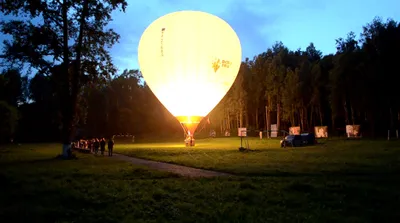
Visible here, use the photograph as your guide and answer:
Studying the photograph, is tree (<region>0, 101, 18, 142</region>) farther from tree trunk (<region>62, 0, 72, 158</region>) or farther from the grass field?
the grass field

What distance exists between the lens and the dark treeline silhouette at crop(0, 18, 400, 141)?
59562 millimetres

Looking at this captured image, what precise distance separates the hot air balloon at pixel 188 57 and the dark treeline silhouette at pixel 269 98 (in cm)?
529

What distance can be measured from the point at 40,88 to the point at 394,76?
93.2 metres

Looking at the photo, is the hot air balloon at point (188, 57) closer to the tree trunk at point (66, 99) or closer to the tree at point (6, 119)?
the tree trunk at point (66, 99)

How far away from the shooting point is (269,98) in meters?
89.1

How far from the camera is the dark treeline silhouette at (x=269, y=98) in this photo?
59.6m

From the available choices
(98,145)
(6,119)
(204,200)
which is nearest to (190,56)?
(98,145)

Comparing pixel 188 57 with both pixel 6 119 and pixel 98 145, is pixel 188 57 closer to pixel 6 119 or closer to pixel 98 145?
pixel 98 145

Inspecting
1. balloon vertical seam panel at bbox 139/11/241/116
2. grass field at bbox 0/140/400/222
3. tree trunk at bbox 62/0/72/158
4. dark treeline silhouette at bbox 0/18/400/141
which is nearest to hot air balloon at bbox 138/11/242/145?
balloon vertical seam panel at bbox 139/11/241/116

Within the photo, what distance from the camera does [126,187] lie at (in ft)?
53.1

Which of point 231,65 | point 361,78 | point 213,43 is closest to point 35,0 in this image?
point 213,43

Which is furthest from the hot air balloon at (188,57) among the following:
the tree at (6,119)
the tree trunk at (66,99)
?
the tree at (6,119)

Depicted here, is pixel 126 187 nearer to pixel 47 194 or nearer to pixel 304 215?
pixel 47 194

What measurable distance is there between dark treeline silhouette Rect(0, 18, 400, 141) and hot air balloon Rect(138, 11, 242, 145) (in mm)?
5295
